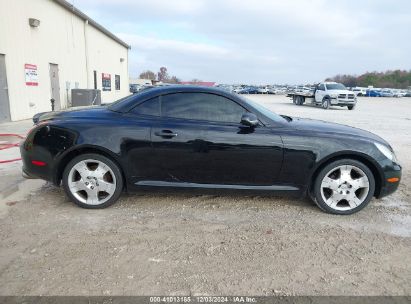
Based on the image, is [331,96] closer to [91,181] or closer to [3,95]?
[3,95]

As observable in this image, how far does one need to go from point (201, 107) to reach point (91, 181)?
62.8 inches

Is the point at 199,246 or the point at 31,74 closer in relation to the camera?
the point at 199,246

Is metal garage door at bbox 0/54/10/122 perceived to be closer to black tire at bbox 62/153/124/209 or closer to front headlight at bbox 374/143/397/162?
black tire at bbox 62/153/124/209

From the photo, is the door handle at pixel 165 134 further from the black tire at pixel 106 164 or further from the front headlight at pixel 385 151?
the front headlight at pixel 385 151

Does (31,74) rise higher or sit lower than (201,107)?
higher

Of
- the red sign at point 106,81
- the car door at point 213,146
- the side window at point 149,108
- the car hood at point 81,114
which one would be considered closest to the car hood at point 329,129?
the car door at point 213,146

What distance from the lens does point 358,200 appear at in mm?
4113

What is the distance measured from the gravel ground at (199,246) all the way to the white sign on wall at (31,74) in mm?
9143

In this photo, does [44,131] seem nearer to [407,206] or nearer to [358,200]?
[358,200]

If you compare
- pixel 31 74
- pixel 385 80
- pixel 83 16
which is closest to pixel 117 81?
pixel 83 16

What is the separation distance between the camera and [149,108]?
13.5 feet

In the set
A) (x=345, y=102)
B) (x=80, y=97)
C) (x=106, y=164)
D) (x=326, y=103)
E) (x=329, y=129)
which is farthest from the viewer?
(x=326, y=103)

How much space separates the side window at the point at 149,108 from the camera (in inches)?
161

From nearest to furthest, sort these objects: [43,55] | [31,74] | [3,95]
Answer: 1. [3,95]
2. [31,74]
3. [43,55]
